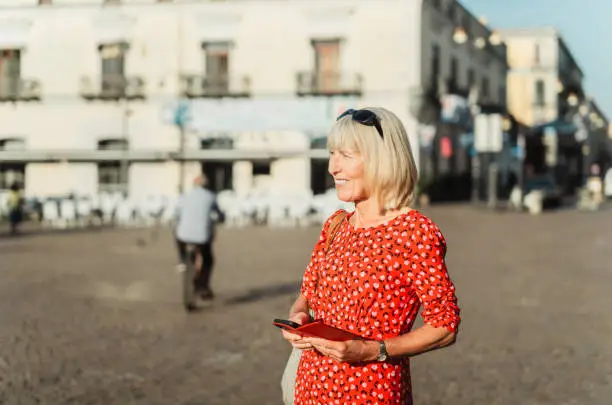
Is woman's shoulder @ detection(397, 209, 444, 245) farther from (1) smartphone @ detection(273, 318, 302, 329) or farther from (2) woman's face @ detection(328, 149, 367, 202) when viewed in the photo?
(1) smartphone @ detection(273, 318, 302, 329)

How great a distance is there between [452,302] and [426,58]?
34815mm

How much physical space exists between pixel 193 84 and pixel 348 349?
3346cm

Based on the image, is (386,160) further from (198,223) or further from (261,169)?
(261,169)

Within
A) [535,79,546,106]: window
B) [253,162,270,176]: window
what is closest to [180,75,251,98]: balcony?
[253,162,270,176]: window

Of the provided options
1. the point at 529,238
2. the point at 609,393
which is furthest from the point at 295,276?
the point at 529,238

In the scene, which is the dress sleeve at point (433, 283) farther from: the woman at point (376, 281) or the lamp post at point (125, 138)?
the lamp post at point (125, 138)

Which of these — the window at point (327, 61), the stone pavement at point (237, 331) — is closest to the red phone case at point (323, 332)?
the stone pavement at point (237, 331)

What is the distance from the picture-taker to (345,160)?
2789 millimetres

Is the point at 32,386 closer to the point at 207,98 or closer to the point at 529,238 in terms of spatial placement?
the point at 529,238

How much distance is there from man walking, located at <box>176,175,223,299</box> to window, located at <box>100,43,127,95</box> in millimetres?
25545

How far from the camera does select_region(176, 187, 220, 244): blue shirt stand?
1070cm

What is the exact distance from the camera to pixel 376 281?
2.65 meters

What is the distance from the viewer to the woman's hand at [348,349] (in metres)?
2.50

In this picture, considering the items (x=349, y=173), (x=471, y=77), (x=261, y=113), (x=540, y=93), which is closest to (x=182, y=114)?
(x=261, y=113)
